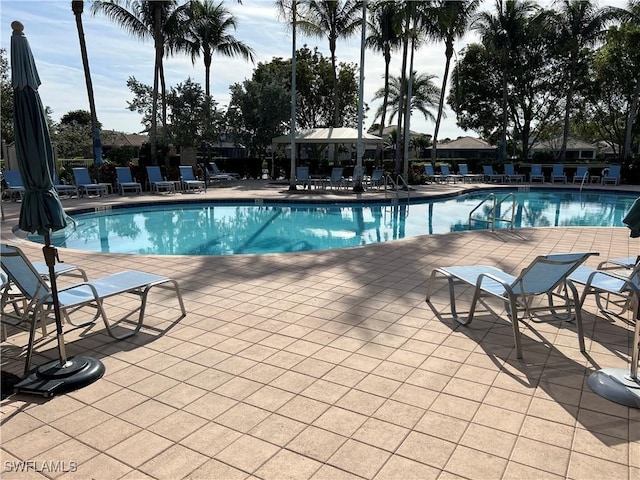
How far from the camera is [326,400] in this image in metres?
2.99

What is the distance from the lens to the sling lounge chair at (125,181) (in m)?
17.0

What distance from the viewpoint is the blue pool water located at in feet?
32.7

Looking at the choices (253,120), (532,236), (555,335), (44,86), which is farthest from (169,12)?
(555,335)

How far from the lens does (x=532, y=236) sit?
888cm

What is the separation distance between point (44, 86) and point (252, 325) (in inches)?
98.6

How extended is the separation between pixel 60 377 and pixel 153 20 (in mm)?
20469

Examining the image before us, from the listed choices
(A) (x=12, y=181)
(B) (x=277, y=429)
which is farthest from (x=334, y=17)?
(B) (x=277, y=429)

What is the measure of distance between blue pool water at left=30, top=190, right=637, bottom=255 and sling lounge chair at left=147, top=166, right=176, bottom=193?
2.52m

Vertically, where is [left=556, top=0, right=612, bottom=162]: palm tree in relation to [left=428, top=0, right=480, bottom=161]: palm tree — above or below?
above

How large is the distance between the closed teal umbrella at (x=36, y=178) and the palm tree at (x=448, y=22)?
1747 centimetres

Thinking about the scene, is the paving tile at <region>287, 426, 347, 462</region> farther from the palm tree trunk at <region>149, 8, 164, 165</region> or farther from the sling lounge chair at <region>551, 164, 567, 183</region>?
the sling lounge chair at <region>551, 164, 567, 183</region>

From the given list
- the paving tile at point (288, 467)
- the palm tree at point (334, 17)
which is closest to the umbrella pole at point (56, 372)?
the paving tile at point (288, 467)

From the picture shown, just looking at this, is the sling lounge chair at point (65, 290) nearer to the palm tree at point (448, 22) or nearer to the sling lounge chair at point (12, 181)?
the sling lounge chair at point (12, 181)

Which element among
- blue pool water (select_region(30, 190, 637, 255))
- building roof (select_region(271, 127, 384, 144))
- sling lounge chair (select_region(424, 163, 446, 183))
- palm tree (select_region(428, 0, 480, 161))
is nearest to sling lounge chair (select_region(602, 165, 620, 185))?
blue pool water (select_region(30, 190, 637, 255))
